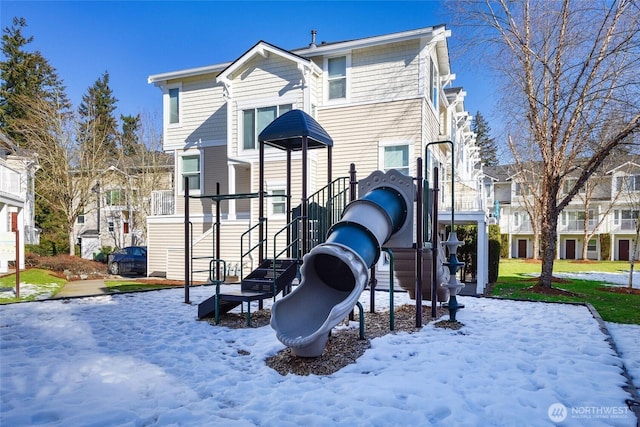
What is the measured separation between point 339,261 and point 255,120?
1091 centimetres

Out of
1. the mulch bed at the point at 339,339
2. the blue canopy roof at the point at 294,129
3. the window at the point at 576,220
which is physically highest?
the blue canopy roof at the point at 294,129

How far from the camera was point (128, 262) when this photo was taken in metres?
19.8

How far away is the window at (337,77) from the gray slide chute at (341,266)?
30.3ft

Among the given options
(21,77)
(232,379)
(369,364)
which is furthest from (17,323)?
(21,77)

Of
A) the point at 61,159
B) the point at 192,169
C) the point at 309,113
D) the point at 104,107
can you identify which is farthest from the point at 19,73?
the point at 309,113

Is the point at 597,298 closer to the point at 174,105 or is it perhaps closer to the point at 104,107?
the point at 174,105

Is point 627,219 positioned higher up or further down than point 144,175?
further down

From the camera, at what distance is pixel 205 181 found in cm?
1750

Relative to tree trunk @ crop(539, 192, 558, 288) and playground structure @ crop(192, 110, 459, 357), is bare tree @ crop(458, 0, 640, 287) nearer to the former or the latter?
tree trunk @ crop(539, 192, 558, 288)

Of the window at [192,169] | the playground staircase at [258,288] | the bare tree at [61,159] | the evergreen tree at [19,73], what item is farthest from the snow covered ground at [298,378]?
the evergreen tree at [19,73]

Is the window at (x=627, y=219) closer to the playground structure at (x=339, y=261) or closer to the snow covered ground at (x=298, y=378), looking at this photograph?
the snow covered ground at (x=298, y=378)

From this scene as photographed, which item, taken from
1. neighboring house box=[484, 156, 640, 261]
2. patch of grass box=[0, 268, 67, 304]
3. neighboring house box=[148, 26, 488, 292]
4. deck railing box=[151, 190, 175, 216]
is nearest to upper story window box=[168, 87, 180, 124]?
neighboring house box=[148, 26, 488, 292]

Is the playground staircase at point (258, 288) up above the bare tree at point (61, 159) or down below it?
below

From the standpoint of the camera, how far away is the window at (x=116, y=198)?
1127 inches
